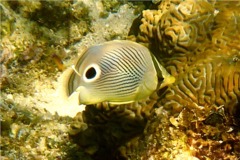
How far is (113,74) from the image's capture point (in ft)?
7.79

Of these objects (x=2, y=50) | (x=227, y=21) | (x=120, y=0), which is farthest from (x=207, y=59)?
(x=2, y=50)

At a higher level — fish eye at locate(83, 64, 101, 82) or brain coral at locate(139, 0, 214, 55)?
brain coral at locate(139, 0, 214, 55)

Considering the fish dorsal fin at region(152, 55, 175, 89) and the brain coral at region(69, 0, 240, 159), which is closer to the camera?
the fish dorsal fin at region(152, 55, 175, 89)

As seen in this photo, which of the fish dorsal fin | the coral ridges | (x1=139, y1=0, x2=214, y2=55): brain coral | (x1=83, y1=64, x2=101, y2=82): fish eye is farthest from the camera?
(x1=139, y1=0, x2=214, y2=55): brain coral

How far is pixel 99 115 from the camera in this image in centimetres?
377

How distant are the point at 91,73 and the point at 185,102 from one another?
1235 millimetres

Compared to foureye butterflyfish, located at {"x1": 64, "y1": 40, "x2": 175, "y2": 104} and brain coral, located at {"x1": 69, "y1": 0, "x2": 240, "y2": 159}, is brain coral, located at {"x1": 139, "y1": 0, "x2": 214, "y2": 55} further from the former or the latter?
foureye butterflyfish, located at {"x1": 64, "y1": 40, "x2": 175, "y2": 104}

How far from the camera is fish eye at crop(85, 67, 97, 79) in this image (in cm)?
232

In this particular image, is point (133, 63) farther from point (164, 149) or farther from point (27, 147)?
point (27, 147)

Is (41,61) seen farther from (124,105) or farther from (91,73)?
(91,73)

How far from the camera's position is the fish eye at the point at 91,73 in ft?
7.61

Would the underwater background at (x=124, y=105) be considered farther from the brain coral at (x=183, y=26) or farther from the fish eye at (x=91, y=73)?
the fish eye at (x=91, y=73)

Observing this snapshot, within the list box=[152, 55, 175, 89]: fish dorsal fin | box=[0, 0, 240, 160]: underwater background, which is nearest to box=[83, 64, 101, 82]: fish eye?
box=[0, 0, 240, 160]: underwater background

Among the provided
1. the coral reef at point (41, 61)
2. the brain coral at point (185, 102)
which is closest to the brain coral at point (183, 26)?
the brain coral at point (185, 102)
